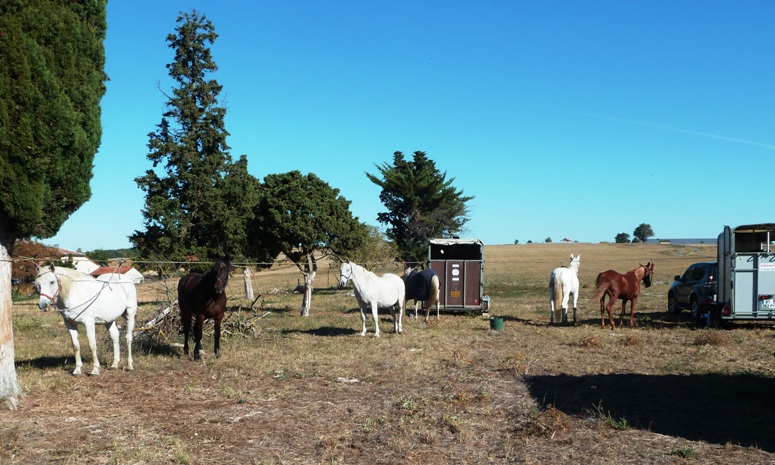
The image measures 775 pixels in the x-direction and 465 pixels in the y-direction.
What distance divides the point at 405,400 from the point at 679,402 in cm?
419

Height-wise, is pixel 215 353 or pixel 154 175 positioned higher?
pixel 154 175

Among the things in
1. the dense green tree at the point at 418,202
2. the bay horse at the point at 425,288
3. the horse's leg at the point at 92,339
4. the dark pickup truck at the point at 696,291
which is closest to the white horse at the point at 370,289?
the bay horse at the point at 425,288

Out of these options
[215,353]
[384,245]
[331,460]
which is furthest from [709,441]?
[384,245]

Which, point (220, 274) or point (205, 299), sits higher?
point (220, 274)

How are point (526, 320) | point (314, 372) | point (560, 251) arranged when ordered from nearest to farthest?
point (314, 372), point (526, 320), point (560, 251)

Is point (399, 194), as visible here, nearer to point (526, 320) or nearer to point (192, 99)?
point (192, 99)

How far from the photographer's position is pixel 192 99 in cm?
3653

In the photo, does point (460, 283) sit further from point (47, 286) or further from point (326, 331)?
point (47, 286)

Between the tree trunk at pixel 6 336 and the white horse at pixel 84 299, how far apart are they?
34.3 inches

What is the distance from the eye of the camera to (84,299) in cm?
1052

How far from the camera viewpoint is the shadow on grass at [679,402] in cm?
751

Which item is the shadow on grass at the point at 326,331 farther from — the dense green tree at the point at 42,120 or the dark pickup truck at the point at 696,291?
the dark pickup truck at the point at 696,291

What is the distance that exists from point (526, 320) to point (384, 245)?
20.5 meters

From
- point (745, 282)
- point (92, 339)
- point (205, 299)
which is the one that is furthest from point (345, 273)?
point (745, 282)
